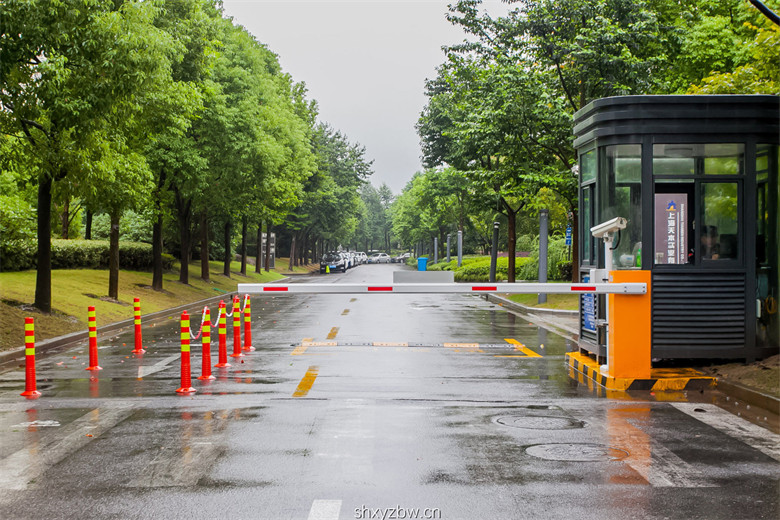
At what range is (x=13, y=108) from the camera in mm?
15680

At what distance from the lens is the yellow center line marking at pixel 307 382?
403 inches

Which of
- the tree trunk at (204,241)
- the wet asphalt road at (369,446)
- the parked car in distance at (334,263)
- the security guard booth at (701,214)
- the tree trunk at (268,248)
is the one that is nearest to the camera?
the wet asphalt road at (369,446)

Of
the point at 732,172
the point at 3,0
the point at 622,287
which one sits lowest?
the point at 622,287

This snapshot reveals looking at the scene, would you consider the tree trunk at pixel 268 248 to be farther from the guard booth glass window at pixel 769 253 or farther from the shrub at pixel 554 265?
the guard booth glass window at pixel 769 253

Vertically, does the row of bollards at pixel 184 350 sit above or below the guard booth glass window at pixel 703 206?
below

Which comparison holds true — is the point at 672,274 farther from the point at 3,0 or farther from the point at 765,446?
the point at 3,0

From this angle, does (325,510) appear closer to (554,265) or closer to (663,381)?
(663,381)

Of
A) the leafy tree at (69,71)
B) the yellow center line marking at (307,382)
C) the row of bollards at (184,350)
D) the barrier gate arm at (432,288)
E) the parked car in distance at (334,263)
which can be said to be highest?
the leafy tree at (69,71)

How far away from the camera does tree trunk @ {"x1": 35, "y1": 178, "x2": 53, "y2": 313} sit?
18.3 meters

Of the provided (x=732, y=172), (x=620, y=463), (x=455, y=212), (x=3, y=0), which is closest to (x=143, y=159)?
(x=3, y=0)

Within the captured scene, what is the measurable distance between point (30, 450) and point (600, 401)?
641 centimetres

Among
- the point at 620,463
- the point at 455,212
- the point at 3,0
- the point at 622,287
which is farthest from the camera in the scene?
the point at 455,212

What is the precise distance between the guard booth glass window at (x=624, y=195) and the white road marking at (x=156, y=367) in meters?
7.19

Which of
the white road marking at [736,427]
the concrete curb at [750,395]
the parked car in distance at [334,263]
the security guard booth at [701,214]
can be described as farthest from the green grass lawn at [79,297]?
the parked car in distance at [334,263]
